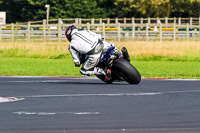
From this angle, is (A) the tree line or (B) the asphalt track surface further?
(A) the tree line

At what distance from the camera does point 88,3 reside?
81125 millimetres

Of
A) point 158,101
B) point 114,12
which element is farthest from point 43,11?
point 158,101

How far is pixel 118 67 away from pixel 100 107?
14.9 ft

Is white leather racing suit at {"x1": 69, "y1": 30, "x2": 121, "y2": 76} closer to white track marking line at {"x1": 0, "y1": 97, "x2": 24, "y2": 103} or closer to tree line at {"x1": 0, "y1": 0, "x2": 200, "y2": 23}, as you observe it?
white track marking line at {"x1": 0, "y1": 97, "x2": 24, "y2": 103}

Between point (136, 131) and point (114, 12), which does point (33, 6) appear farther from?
point (136, 131)

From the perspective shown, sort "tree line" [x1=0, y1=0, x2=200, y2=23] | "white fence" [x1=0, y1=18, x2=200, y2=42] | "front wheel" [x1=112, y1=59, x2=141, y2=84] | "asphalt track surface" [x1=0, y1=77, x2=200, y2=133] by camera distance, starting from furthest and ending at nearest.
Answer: "tree line" [x1=0, y1=0, x2=200, y2=23] < "white fence" [x1=0, y1=18, x2=200, y2=42] < "front wheel" [x1=112, y1=59, x2=141, y2=84] < "asphalt track surface" [x1=0, y1=77, x2=200, y2=133]

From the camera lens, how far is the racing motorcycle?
15625 mm

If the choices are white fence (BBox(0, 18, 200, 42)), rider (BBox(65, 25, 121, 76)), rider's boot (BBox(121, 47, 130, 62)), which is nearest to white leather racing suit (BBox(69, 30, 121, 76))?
rider (BBox(65, 25, 121, 76))

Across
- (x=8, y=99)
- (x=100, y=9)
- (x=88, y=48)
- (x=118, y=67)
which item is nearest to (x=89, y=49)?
(x=88, y=48)

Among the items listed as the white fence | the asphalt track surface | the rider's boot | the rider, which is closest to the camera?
the asphalt track surface

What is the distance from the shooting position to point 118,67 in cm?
1566

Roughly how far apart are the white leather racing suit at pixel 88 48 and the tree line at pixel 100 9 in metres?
55.2

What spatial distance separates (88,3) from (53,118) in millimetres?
71944

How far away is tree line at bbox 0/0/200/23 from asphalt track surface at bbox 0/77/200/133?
2199 inches
